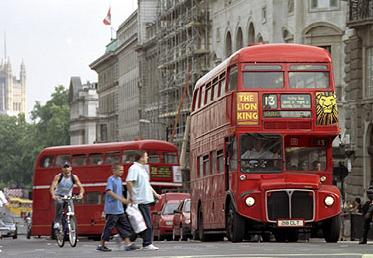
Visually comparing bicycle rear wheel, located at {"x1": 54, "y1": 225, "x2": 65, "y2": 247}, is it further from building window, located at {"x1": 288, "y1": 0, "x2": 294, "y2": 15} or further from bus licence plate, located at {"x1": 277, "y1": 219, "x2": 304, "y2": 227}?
building window, located at {"x1": 288, "y1": 0, "x2": 294, "y2": 15}

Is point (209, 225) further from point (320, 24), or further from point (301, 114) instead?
point (320, 24)

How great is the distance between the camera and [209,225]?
1446 inches

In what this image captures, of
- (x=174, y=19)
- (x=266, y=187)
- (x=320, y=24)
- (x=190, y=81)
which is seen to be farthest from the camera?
(x=174, y=19)

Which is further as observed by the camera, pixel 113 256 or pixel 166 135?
pixel 166 135

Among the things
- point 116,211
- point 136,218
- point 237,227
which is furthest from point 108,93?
point 136,218

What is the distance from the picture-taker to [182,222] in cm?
4419

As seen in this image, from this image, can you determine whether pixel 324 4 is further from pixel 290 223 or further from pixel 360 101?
pixel 290 223

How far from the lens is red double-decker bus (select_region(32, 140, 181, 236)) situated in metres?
50.8

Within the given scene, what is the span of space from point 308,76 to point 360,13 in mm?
24257

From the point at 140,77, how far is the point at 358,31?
69.8m

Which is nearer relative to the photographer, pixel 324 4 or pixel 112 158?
pixel 112 158

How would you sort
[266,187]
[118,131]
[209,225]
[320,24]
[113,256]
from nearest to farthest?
1. [113,256]
2. [266,187]
3. [209,225]
4. [320,24]
5. [118,131]

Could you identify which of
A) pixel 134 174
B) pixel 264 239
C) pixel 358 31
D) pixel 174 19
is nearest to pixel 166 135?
pixel 174 19

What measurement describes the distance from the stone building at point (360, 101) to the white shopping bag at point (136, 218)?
2937 centimetres
